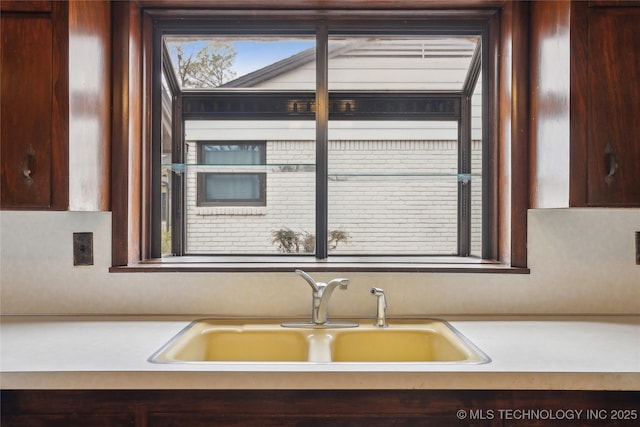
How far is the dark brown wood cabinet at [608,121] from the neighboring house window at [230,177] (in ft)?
3.84

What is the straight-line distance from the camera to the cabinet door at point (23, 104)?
131cm

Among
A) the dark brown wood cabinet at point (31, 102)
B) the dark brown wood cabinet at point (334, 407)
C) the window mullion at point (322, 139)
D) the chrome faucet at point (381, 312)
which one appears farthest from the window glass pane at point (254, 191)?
the dark brown wood cabinet at point (334, 407)

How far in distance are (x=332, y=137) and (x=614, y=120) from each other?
1004 millimetres

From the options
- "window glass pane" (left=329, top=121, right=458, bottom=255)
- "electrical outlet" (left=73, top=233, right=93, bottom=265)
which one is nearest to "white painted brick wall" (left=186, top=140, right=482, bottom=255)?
"window glass pane" (left=329, top=121, right=458, bottom=255)

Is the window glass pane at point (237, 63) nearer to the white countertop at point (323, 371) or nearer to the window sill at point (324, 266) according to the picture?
the window sill at point (324, 266)

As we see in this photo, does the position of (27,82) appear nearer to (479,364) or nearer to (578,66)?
(479,364)

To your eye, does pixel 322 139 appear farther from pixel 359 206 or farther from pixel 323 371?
pixel 323 371

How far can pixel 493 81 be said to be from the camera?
178 centimetres

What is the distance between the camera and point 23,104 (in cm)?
131

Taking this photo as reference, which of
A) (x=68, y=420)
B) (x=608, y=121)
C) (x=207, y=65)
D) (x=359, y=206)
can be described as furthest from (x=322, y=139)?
(x=68, y=420)

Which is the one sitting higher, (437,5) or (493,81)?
(437,5)

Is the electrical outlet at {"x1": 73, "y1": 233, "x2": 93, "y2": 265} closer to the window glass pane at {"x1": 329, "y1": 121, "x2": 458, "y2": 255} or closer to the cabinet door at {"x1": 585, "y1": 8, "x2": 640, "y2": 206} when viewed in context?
the window glass pane at {"x1": 329, "y1": 121, "x2": 458, "y2": 255}

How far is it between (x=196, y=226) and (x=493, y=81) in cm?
137

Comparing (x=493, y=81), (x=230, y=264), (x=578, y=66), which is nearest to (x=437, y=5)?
(x=493, y=81)
